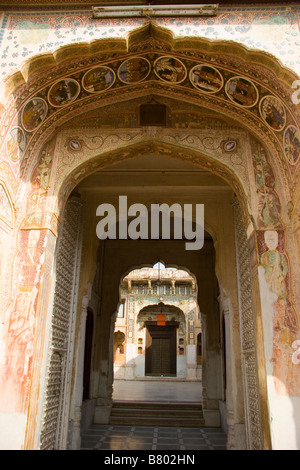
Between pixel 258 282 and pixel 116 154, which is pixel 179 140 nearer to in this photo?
pixel 116 154

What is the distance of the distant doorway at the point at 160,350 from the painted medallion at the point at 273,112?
17224 millimetres

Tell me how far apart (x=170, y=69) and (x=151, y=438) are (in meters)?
6.08

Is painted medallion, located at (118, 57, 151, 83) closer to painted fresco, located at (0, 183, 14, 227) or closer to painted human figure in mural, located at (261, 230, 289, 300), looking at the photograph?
painted fresco, located at (0, 183, 14, 227)

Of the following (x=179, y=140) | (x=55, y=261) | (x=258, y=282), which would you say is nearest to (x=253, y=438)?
(x=258, y=282)

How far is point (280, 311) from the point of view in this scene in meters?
3.89

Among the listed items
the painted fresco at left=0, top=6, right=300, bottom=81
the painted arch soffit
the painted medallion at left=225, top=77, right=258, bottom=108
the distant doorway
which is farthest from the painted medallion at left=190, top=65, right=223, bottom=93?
the distant doorway

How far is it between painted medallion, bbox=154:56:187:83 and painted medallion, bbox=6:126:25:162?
179 centimetres

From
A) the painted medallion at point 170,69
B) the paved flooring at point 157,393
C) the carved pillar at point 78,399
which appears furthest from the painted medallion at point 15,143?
the paved flooring at point 157,393

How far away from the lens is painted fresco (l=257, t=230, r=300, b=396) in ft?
12.0

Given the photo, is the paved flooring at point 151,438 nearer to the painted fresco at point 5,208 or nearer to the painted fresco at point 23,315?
the painted fresco at point 23,315

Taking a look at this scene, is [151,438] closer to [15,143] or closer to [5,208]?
[5,208]
